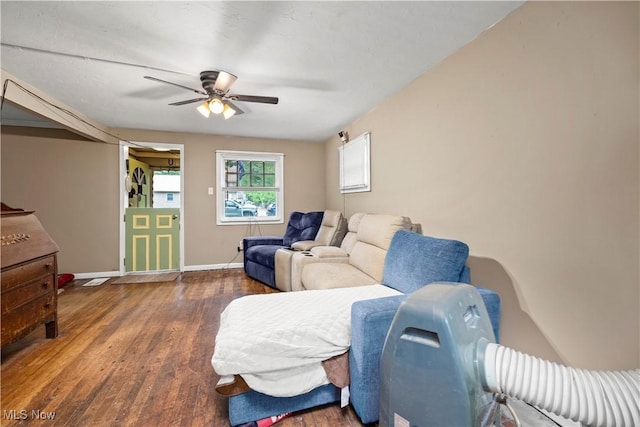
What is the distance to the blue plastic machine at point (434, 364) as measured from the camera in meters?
0.73

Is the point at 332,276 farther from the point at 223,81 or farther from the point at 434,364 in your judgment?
the point at 223,81

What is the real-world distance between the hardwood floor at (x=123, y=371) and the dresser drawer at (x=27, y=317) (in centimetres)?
19

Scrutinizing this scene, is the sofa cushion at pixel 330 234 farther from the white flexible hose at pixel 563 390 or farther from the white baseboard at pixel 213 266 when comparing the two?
the white flexible hose at pixel 563 390

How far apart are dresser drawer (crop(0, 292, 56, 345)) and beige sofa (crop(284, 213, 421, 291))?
2060 mm

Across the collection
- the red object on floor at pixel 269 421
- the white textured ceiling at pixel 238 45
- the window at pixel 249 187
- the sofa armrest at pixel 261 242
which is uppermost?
the white textured ceiling at pixel 238 45

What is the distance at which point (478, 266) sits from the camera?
195cm

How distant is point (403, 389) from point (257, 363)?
2.37 feet

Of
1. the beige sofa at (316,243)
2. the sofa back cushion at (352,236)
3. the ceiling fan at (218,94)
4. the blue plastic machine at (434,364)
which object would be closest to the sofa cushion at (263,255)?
the beige sofa at (316,243)

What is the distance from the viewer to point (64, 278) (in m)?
3.80

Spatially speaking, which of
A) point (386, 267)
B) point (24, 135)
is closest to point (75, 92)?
point (24, 135)

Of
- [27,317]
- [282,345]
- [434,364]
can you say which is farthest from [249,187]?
[434,364]

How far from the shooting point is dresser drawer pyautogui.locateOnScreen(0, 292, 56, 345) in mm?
1790

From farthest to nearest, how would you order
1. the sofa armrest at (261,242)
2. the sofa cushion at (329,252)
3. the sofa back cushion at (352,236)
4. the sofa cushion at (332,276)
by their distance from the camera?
1. the sofa armrest at (261,242)
2. the sofa back cushion at (352,236)
3. the sofa cushion at (329,252)
4. the sofa cushion at (332,276)

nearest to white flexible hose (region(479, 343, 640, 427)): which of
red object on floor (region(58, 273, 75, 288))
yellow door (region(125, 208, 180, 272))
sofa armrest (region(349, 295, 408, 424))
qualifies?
sofa armrest (region(349, 295, 408, 424))
